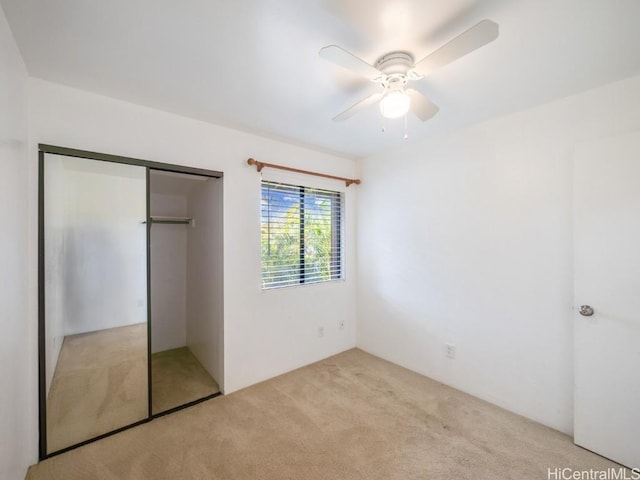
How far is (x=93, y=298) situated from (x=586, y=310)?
353 centimetres

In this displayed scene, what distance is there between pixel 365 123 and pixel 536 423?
2799 millimetres

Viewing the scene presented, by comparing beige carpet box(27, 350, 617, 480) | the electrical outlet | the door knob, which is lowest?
beige carpet box(27, 350, 617, 480)

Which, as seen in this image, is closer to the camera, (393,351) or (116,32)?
(116,32)

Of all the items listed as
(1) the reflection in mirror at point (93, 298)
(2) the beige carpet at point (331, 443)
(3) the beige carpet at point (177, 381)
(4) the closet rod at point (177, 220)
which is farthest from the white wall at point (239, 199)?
(4) the closet rod at point (177, 220)

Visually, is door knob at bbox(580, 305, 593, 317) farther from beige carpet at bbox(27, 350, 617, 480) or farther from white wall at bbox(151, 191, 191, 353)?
white wall at bbox(151, 191, 191, 353)

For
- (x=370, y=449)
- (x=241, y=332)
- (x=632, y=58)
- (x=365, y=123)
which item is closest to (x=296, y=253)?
(x=241, y=332)

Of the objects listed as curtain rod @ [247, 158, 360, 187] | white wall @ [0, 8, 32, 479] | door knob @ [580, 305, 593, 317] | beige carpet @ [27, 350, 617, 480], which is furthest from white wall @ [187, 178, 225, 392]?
door knob @ [580, 305, 593, 317]

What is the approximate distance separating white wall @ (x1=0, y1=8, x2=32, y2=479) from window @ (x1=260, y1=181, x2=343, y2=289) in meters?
1.68

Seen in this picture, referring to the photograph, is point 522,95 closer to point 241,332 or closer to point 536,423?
point 536,423

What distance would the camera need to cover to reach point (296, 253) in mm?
3141

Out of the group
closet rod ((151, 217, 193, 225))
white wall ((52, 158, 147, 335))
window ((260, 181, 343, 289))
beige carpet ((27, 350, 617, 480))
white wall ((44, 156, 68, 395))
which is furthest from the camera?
closet rod ((151, 217, 193, 225))

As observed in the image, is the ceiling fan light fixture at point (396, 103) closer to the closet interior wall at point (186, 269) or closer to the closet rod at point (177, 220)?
the closet interior wall at point (186, 269)

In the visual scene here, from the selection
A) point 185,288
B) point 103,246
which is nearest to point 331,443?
point 103,246

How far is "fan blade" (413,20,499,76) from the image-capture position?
1056mm
